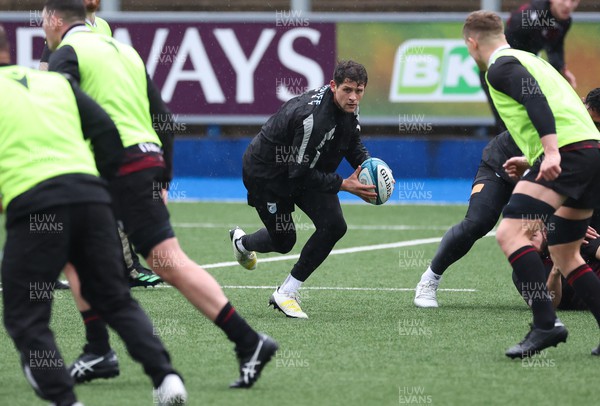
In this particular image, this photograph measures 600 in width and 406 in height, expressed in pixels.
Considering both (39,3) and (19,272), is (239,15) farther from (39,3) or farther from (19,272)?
(19,272)

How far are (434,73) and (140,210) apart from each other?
1140 cm

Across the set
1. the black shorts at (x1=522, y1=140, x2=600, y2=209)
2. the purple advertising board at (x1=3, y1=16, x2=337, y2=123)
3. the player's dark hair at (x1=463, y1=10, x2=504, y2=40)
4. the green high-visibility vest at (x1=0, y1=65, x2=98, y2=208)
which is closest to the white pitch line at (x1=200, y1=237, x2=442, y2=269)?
the player's dark hair at (x1=463, y1=10, x2=504, y2=40)

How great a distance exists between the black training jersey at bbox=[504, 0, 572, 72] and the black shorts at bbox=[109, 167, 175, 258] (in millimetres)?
6233

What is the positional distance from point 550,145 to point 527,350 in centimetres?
110

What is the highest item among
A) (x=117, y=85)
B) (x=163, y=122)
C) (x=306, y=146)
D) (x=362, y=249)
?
(x=117, y=85)

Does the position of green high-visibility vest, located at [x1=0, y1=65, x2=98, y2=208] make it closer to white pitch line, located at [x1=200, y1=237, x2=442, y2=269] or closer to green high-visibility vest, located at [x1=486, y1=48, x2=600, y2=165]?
green high-visibility vest, located at [x1=486, y1=48, x2=600, y2=165]

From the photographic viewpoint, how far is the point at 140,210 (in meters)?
6.07

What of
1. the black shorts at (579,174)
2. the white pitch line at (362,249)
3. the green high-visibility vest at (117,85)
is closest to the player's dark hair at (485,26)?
the black shorts at (579,174)

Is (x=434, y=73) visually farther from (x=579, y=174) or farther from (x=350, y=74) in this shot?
(x=579, y=174)

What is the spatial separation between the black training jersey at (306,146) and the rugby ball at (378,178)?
20 centimetres

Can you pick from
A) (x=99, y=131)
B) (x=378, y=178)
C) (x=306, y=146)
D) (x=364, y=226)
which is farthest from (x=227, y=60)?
(x=99, y=131)

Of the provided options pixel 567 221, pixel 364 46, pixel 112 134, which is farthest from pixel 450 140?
pixel 112 134

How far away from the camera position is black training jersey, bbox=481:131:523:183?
8602 mm

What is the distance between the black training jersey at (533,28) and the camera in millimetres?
11680
